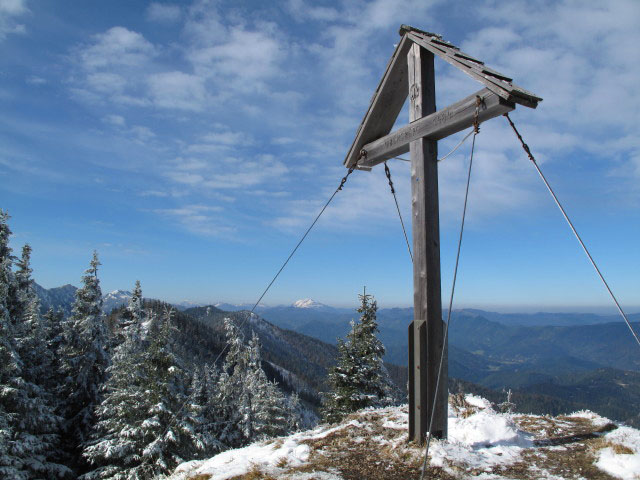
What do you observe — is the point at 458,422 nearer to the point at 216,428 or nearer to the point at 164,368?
the point at 164,368

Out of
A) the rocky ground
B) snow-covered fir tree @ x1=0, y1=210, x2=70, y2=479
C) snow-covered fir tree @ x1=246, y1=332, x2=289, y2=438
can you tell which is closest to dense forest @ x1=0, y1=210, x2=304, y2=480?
snow-covered fir tree @ x1=0, y1=210, x2=70, y2=479

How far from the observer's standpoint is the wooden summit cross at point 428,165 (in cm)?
543

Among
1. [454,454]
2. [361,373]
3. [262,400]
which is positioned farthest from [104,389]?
[454,454]

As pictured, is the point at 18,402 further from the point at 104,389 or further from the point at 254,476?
the point at 254,476

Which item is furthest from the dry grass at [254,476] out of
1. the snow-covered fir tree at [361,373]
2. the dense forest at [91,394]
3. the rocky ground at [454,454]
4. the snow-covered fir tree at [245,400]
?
the snow-covered fir tree at [245,400]

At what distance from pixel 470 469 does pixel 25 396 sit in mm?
22026

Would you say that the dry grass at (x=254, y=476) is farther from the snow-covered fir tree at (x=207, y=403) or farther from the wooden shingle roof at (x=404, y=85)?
the snow-covered fir tree at (x=207, y=403)

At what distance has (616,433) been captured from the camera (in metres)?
6.48

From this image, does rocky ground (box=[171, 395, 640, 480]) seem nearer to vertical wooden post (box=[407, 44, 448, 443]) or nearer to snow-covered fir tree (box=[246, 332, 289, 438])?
vertical wooden post (box=[407, 44, 448, 443])

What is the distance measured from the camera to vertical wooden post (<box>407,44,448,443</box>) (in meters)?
5.84

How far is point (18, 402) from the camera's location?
1827 centimetres

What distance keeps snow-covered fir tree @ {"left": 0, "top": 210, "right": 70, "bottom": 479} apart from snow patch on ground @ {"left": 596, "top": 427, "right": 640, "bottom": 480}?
2185cm

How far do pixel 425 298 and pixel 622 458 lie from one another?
334cm

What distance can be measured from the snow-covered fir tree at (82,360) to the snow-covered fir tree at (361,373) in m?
14.9
